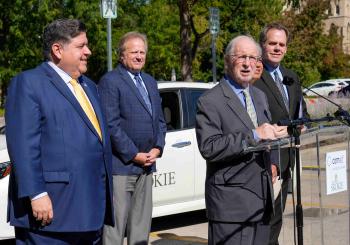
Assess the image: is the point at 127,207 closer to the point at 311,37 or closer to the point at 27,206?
the point at 27,206

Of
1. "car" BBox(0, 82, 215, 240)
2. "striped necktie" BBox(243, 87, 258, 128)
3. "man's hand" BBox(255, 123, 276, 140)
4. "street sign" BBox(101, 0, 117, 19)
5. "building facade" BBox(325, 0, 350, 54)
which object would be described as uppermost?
"building facade" BBox(325, 0, 350, 54)

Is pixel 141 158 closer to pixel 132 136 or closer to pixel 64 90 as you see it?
pixel 132 136

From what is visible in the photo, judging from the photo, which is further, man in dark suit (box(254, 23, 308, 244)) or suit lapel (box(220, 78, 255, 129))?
man in dark suit (box(254, 23, 308, 244))

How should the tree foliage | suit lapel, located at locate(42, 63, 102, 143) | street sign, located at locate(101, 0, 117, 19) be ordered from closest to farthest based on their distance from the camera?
suit lapel, located at locate(42, 63, 102, 143)
street sign, located at locate(101, 0, 117, 19)
the tree foliage

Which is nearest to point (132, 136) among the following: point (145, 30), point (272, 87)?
point (272, 87)

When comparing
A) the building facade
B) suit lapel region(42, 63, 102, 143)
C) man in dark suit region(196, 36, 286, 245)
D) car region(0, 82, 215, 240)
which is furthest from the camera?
the building facade

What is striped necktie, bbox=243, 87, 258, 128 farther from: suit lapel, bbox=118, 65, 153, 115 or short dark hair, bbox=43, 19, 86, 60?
suit lapel, bbox=118, 65, 153, 115

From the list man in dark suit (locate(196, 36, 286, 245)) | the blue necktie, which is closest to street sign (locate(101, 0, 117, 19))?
the blue necktie

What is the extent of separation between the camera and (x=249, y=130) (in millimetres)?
3873

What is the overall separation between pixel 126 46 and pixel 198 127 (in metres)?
1.70

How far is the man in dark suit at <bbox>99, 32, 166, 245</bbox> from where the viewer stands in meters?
5.26

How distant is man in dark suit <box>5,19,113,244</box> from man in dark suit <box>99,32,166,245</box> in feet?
4.66

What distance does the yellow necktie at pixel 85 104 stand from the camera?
149 inches

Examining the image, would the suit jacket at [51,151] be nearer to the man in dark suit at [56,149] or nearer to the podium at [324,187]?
the man in dark suit at [56,149]
